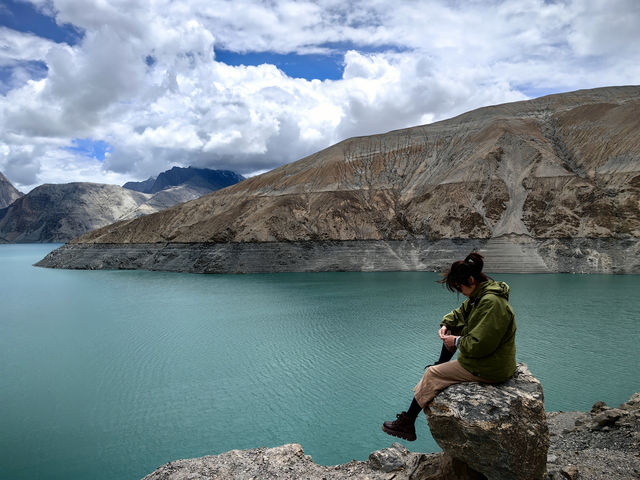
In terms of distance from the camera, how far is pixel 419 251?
53.2 metres

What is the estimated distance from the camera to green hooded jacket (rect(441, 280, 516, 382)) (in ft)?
13.4

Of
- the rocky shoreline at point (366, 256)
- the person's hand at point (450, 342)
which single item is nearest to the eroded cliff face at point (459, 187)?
the rocky shoreline at point (366, 256)

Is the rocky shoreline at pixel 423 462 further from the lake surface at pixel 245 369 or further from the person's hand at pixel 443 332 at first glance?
the lake surface at pixel 245 369

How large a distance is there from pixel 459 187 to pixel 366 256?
19582mm

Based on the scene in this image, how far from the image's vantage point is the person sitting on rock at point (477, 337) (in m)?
4.11

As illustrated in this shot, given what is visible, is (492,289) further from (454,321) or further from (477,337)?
(454,321)

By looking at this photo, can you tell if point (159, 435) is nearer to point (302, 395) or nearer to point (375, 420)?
point (302, 395)

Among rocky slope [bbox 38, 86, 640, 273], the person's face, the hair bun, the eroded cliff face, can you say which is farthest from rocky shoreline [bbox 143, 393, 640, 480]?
the eroded cliff face

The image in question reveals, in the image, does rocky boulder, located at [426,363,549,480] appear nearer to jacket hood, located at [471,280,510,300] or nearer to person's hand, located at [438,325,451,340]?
person's hand, located at [438,325,451,340]

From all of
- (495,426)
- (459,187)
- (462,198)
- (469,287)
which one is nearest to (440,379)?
(495,426)

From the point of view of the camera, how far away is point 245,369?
16.7 m

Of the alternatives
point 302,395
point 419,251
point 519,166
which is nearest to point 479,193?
point 519,166

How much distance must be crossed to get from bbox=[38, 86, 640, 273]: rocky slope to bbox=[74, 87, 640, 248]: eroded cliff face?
0.20 meters

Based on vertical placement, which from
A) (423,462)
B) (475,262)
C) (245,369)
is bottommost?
(245,369)
